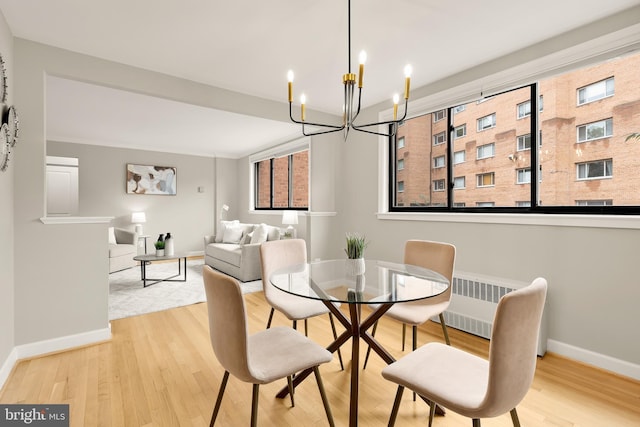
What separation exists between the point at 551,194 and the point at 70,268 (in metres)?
3.95

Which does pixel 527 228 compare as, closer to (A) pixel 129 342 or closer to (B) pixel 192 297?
(A) pixel 129 342

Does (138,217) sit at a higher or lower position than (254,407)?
higher

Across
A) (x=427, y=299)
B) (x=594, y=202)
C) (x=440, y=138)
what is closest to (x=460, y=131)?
(x=440, y=138)

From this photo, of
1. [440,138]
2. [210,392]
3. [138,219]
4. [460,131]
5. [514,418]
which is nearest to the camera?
[514,418]

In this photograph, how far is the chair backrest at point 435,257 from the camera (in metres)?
2.24

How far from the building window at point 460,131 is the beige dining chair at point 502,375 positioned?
2.33m

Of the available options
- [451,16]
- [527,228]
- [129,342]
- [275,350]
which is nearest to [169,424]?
[275,350]

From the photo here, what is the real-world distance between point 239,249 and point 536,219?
4.05 metres

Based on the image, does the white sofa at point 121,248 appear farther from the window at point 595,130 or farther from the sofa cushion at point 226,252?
the window at point 595,130

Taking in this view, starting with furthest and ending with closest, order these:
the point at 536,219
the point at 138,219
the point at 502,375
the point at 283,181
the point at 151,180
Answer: the point at 151,180
the point at 283,181
the point at 138,219
the point at 536,219
the point at 502,375

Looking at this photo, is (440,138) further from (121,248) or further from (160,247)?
(121,248)

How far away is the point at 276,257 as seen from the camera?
2.49 m

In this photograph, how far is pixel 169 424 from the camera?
164 cm

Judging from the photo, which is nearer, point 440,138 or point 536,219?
point 536,219
